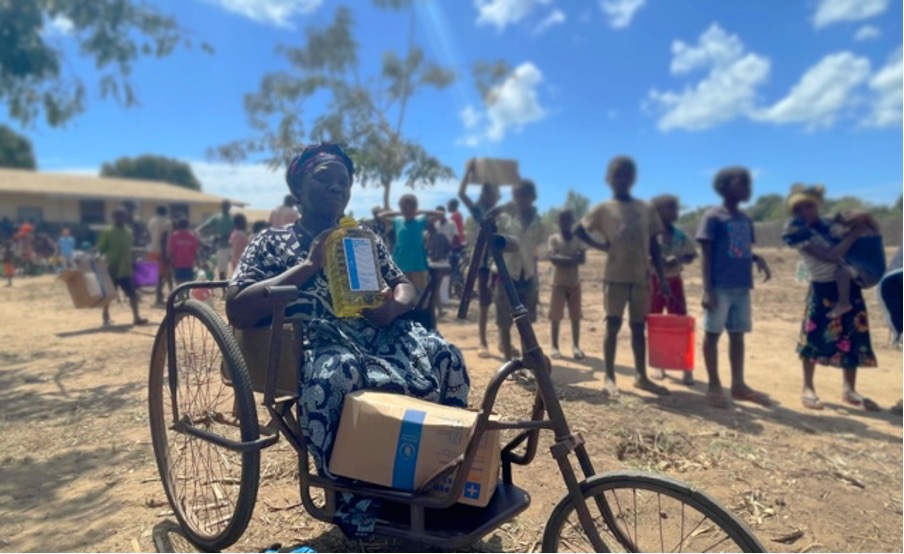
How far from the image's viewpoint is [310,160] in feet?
8.78

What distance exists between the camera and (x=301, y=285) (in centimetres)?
238

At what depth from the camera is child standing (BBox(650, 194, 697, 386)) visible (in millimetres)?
5586

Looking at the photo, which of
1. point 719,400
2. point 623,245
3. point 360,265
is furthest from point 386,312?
point 719,400

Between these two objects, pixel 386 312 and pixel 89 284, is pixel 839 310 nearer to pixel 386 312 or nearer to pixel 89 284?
pixel 386 312

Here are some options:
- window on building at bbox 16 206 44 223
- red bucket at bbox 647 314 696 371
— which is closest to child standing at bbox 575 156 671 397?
red bucket at bbox 647 314 696 371

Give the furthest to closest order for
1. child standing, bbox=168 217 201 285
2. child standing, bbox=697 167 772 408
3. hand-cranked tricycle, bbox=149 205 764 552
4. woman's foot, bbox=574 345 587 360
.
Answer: child standing, bbox=168 217 201 285 → woman's foot, bbox=574 345 587 360 → child standing, bbox=697 167 772 408 → hand-cranked tricycle, bbox=149 205 764 552

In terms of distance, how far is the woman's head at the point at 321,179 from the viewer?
8.57 ft

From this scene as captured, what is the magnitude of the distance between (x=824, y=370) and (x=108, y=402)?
675 cm

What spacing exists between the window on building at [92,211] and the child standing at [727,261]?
95.0 feet

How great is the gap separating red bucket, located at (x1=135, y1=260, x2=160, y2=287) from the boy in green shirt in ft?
4.53

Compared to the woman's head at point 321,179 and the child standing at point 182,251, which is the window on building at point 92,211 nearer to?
the child standing at point 182,251

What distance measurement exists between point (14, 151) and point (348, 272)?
50.8 m

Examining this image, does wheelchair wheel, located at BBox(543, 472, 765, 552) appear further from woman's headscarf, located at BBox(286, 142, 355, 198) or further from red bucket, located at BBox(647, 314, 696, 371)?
red bucket, located at BBox(647, 314, 696, 371)

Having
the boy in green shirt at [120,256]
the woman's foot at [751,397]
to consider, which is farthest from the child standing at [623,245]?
the boy in green shirt at [120,256]
